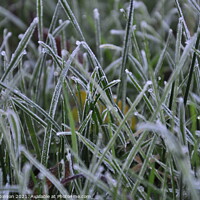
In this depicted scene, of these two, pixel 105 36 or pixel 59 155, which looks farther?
pixel 105 36

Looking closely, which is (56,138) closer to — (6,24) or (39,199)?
(39,199)

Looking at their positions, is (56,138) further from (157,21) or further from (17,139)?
(157,21)

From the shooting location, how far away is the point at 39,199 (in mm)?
869

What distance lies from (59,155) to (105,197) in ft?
0.54

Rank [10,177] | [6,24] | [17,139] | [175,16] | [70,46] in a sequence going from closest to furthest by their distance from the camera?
[17,139], [10,177], [70,46], [6,24], [175,16]

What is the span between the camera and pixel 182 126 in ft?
2.68

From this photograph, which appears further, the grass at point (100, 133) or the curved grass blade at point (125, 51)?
the curved grass blade at point (125, 51)

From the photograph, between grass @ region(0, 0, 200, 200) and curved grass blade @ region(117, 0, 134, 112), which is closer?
grass @ region(0, 0, 200, 200)

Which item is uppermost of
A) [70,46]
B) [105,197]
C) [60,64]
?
[60,64]

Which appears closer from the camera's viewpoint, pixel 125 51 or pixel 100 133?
pixel 100 133

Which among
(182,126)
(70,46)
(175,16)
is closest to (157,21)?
(175,16)

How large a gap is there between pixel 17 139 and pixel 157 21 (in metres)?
1.36

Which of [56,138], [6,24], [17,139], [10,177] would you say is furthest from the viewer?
[6,24]

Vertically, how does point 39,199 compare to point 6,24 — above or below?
below
